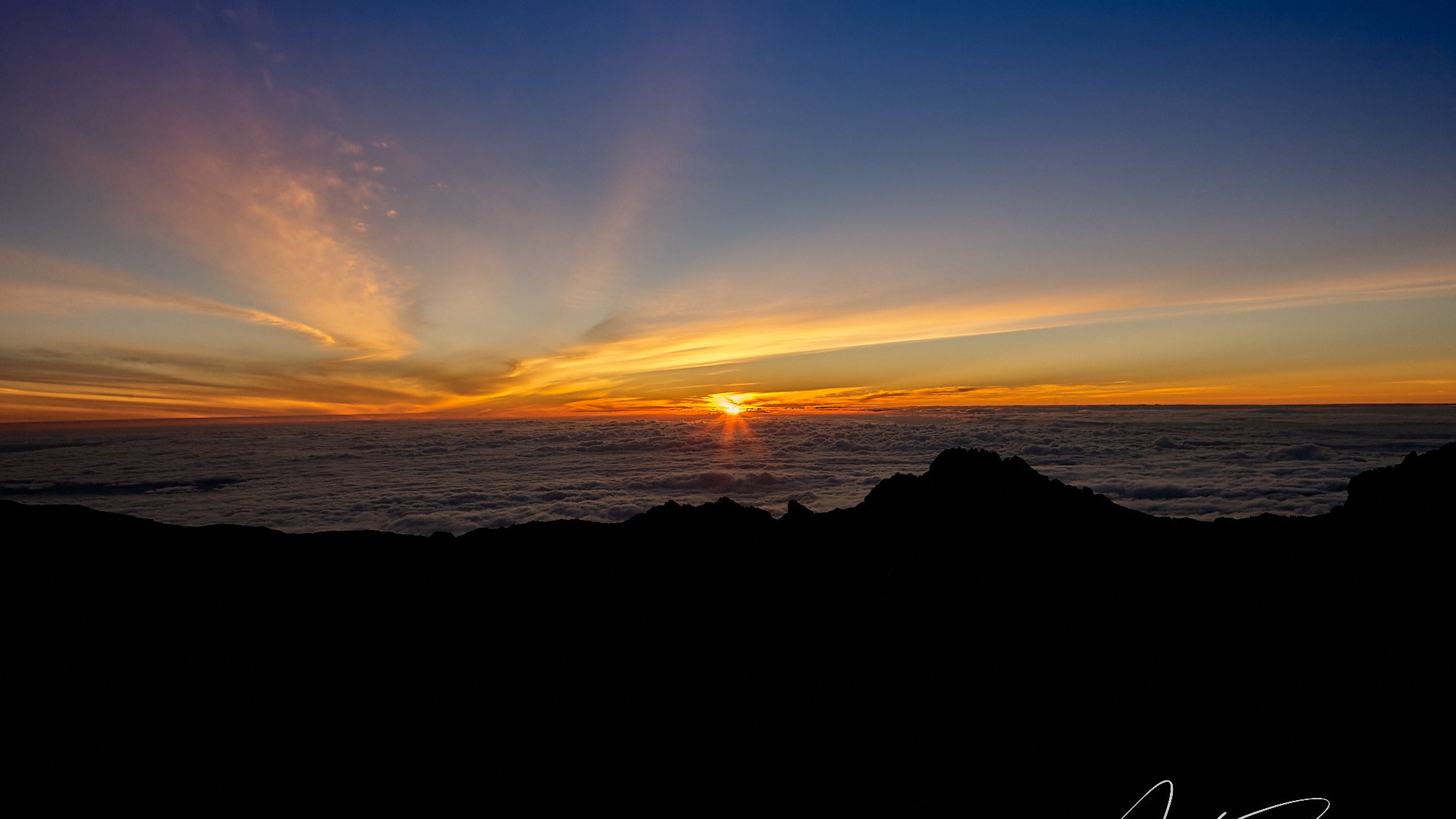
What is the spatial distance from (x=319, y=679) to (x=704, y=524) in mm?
6940

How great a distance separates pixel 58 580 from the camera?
9906 mm

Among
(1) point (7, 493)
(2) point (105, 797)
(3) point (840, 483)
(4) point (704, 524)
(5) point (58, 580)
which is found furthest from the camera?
(1) point (7, 493)

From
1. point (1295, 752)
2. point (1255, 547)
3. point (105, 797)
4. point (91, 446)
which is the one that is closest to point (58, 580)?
point (105, 797)

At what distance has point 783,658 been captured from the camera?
9477 mm

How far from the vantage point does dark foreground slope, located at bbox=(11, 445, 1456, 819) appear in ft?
24.7

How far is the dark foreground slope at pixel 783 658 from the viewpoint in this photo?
754 centimetres

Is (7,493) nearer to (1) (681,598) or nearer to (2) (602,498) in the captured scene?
(2) (602,498)

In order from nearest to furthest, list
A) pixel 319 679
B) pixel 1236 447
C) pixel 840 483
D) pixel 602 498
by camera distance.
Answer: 1. pixel 319 679
2. pixel 602 498
3. pixel 840 483
4. pixel 1236 447
